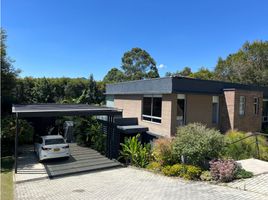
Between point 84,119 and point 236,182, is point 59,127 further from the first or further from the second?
point 236,182

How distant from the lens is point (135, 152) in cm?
1480

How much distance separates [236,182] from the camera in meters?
10.1

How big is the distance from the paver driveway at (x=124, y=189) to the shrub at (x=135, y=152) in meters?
1.95

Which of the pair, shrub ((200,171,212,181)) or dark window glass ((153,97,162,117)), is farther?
dark window glass ((153,97,162,117))

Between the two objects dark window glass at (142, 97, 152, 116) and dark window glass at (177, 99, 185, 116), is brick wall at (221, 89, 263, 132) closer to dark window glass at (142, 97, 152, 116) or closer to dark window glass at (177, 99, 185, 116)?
dark window glass at (177, 99, 185, 116)

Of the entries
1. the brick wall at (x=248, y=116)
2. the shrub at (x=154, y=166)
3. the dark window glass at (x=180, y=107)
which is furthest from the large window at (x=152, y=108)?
the brick wall at (x=248, y=116)

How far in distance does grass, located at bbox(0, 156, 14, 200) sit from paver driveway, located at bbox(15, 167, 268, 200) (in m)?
0.34

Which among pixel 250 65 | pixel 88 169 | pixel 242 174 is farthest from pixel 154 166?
pixel 250 65

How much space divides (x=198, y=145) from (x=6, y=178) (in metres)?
9.88

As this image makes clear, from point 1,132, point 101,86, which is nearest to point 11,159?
point 1,132

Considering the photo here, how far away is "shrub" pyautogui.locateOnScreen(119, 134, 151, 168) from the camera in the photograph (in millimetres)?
14594

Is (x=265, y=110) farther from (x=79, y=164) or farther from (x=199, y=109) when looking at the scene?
(x=79, y=164)

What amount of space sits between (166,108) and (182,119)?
4.91ft

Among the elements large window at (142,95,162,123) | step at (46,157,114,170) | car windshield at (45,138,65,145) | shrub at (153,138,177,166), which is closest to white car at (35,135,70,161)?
car windshield at (45,138,65,145)
